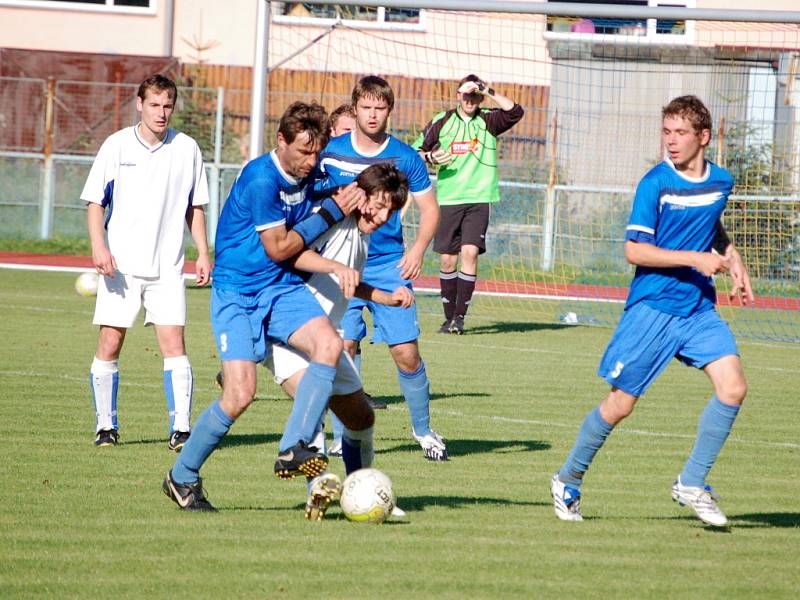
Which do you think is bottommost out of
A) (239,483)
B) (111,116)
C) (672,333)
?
(239,483)

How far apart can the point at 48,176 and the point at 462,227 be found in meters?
10.9

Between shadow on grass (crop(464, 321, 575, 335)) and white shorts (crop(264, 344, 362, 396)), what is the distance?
867 centimetres

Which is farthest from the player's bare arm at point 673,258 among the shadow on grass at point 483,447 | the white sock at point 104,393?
the white sock at point 104,393

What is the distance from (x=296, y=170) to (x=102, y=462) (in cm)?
232

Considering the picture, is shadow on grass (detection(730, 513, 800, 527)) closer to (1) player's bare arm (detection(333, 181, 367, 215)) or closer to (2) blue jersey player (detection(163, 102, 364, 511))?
(2) blue jersey player (detection(163, 102, 364, 511))

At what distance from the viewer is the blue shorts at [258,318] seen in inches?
230

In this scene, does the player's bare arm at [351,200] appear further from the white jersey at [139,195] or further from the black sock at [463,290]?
the black sock at [463,290]

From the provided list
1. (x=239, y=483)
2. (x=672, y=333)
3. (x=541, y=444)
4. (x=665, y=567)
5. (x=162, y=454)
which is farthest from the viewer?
(x=541, y=444)

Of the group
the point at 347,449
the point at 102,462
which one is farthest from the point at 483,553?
the point at 102,462

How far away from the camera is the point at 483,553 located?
5324 millimetres

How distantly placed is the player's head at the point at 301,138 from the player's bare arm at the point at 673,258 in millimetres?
1462

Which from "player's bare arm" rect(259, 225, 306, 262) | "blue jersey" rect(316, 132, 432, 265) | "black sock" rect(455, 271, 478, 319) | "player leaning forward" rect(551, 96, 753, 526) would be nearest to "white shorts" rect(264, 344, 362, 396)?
"player's bare arm" rect(259, 225, 306, 262)

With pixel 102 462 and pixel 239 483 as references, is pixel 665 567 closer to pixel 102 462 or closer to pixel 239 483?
pixel 239 483

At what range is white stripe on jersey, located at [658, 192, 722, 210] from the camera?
5.98 m
